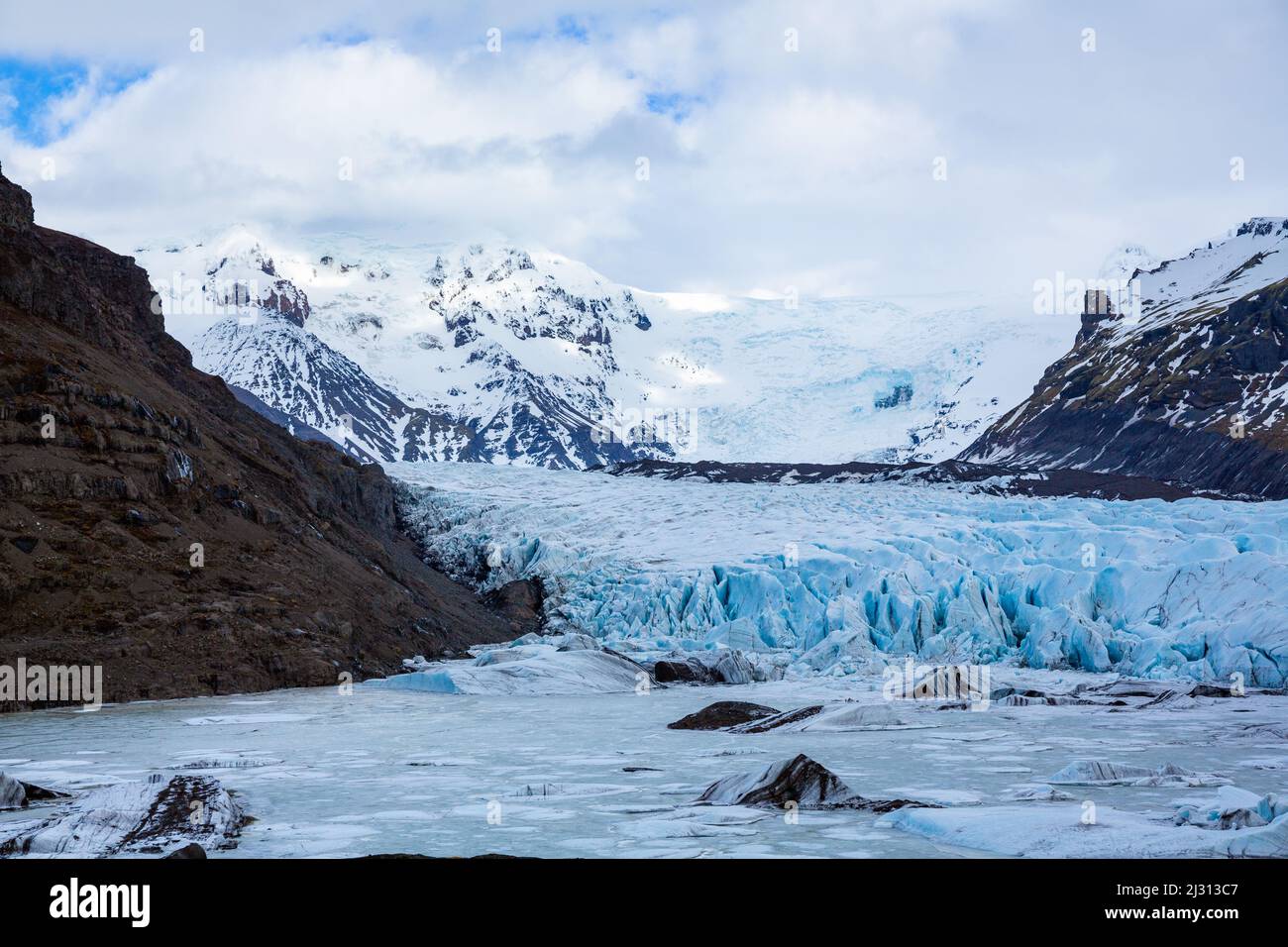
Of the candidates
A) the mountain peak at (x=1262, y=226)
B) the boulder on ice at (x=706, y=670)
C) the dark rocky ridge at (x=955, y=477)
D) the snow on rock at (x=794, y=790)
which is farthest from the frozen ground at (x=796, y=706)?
the mountain peak at (x=1262, y=226)

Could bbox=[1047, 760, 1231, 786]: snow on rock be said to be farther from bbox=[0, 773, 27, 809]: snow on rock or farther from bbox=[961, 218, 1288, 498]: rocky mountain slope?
bbox=[961, 218, 1288, 498]: rocky mountain slope

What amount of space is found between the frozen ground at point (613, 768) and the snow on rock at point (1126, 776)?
0.26 m

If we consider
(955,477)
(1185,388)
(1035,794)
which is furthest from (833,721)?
(1185,388)

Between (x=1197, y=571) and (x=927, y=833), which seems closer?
(x=927, y=833)

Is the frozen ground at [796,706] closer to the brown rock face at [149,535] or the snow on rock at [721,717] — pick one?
the snow on rock at [721,717]

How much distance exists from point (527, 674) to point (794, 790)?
1452 centimetres

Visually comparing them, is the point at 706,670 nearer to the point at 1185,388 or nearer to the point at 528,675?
the point at 528,675

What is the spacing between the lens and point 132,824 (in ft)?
27.9

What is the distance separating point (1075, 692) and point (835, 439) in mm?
108383

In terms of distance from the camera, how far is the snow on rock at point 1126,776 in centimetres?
1126

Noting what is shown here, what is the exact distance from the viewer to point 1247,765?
1261cm

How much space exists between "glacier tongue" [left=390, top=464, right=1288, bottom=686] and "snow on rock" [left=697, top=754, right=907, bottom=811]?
17.2m

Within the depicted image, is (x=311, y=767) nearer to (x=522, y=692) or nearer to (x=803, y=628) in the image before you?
(x=522, y=692)
